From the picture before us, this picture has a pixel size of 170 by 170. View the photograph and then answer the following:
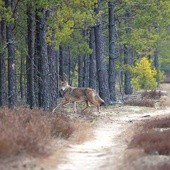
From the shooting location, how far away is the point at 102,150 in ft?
40.4

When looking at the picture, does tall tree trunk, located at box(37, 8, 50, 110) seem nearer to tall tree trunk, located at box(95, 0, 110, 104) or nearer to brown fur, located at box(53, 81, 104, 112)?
brown fur, located at box(53, 81, 104, 112)

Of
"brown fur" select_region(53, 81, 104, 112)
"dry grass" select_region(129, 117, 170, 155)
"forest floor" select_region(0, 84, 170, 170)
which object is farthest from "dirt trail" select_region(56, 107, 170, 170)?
"brown fur" select_region(53, 81, 104, 112)

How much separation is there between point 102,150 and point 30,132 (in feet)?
6.88

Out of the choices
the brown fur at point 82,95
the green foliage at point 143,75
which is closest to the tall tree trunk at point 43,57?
the brown fur at point 82,95

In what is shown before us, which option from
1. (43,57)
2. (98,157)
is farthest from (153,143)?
(43,57)

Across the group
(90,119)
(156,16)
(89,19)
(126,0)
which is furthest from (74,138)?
(156,16)

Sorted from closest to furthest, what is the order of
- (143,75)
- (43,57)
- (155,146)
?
(155,146)
(43,57)
(143,75)

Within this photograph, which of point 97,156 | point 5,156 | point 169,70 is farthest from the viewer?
point 169,70

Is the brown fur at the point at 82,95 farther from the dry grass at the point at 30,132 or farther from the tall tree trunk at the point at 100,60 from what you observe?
the dry grass at the point at 30,132

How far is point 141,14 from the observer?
28.2 metres

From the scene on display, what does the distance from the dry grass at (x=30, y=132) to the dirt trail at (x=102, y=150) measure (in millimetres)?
619

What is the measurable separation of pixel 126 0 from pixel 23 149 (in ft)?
59.5

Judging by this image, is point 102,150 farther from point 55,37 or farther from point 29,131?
point 55,37

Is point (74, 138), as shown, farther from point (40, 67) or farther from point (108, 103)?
point (108, 103)
